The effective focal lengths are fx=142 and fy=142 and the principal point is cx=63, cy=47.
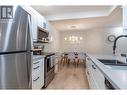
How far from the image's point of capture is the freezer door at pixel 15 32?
1464 millimetres

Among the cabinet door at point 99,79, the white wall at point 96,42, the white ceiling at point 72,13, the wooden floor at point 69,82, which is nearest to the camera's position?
the cabinet door at point 99,79

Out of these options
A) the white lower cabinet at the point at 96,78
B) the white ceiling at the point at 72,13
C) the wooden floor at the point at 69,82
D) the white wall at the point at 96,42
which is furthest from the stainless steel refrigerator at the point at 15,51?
the white wall at the point at 96,42

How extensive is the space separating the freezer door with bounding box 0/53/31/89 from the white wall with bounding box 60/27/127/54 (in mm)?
7847

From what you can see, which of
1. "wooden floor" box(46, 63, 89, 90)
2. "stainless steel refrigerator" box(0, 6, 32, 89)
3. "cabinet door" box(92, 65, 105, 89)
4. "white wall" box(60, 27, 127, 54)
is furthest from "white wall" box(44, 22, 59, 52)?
"cabinet door" box(92, 65, 105, 89)

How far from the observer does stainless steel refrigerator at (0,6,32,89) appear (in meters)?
1.47

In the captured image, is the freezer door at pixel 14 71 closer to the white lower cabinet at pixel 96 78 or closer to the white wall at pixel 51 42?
the white lower cabinet at pixel 96 78

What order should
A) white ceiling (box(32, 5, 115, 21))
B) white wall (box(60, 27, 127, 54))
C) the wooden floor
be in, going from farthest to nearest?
white wall (box(60, 27, 127, 54))
white ceiling (box(32, 5, 115, 21))
the wooden floor

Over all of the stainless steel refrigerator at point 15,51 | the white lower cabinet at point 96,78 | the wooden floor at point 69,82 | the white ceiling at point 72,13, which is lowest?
the wooden floor at point 69,82

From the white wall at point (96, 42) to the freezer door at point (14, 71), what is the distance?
785 centimetres

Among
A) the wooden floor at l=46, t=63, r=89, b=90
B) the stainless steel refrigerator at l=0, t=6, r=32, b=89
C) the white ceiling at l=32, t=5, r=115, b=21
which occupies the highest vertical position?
the white ceiling at l=32, t=5, r=115, b=21

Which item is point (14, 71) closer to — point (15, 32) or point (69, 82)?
point (15, 32)

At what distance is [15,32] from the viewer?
166cm

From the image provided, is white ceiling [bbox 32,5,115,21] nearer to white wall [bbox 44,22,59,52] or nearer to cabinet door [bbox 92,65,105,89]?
white wall [bbox 44,22,59,52]
